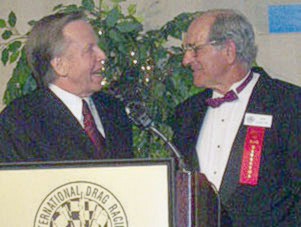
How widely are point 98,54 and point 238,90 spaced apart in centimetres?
52

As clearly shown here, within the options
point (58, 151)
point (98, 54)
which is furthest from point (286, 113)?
point (58, 151)

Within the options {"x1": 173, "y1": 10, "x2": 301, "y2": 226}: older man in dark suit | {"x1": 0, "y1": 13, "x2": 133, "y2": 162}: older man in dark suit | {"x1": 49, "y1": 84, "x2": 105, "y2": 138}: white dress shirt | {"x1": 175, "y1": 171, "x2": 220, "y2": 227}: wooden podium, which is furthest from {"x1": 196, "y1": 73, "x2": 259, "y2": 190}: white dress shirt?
{"x1": 175, "y1": 171, "x2": 220, "y2": 227}: wooden podium

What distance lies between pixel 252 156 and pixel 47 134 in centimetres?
73

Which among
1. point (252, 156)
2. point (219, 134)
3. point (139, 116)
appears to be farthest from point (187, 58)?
point (139, 116)

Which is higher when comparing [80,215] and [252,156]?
[80,215]

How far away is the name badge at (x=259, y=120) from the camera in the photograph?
2723 millimetres

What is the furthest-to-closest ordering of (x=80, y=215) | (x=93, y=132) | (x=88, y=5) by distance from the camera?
(x=88, y=5)
(x=93, y=132)
(x=80, y=215)

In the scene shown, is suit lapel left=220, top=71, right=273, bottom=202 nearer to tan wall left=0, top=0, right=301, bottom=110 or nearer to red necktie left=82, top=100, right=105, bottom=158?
red necktie left=82, top=100, right=105, bottom=158

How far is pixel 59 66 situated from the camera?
260 centimetres

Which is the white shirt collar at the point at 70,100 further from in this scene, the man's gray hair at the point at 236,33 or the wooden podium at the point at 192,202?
the wooden podium at the point at 192,202

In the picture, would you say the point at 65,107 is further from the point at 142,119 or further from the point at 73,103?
the point at 142,119

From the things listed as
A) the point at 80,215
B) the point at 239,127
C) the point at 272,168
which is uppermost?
the point at 80,215

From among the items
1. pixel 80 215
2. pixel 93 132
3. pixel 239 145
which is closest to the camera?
pixel 80 215

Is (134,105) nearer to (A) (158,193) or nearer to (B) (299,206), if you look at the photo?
(A) (158,193)
